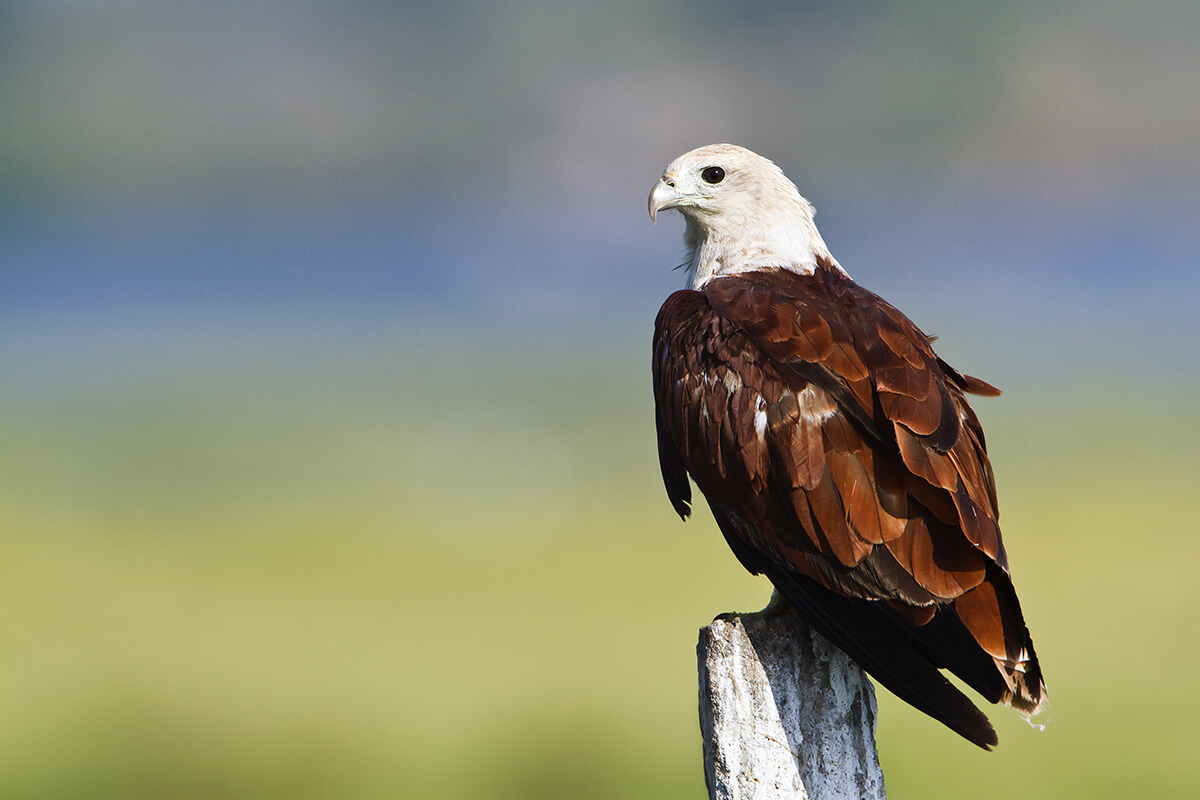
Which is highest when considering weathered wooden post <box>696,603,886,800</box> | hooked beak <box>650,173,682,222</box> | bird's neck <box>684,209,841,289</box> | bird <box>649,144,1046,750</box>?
hooked beak <box>650,173,682,222</box>

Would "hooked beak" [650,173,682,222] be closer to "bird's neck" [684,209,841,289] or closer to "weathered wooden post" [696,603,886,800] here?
"bird's neck" [684,209,841,289]

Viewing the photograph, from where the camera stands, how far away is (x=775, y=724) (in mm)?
3861

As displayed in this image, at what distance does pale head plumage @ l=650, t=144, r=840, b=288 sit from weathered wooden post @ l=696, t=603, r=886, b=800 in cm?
257

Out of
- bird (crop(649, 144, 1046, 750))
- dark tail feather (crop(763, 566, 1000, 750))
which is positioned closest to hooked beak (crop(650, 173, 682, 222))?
bird (crop(649, 144, 1046, 750))

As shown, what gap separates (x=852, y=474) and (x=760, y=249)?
6.50 feet

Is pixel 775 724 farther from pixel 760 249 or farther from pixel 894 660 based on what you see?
pixel 760 249

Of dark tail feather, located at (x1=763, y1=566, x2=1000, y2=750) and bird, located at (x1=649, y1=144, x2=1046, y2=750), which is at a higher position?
bird, located at (x1=649, y1=144, x2=1046, y2=750)

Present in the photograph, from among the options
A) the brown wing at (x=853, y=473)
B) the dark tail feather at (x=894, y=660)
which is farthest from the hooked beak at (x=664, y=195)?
the dark tail feather at (x=894, y=660)

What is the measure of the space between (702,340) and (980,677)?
1942 millimetres

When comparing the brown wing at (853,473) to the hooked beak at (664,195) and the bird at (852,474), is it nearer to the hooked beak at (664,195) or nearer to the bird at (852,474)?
the bird at (852,474)

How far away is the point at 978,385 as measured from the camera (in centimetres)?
509

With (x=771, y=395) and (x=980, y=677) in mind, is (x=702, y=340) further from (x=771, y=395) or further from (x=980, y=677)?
(x=980, y=677)

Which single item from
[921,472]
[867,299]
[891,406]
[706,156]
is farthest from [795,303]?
[706,156]

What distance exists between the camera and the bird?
400 centimetres
